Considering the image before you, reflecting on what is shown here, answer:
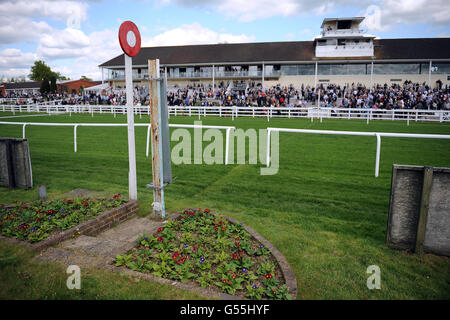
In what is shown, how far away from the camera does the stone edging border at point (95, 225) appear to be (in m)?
4.10

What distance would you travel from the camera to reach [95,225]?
15.4 ft

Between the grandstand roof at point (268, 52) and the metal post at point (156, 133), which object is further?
the grandstand roof at point (268, 52)

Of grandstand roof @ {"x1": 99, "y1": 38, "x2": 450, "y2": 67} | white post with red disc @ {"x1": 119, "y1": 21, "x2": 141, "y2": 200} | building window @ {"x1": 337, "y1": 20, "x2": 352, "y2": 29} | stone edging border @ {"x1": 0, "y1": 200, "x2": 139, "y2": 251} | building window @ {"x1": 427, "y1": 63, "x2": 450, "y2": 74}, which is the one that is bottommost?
stone edging border @ {"x1": 0, "y1": 200, "x2": 139, "y2": 251}

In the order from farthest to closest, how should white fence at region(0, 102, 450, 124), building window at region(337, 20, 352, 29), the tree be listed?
1. the tree
2. building window at region(337, 20, 352, 29)
3. white fence at region(0, 102, 450, 124)

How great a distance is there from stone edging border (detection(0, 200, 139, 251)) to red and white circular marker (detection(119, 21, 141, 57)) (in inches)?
98.3

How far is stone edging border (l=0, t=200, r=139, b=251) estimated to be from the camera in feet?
13.5

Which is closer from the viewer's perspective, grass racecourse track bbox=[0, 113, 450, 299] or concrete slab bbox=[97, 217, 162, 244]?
grass racecourse track bbox=[0, 113, 450, 299]

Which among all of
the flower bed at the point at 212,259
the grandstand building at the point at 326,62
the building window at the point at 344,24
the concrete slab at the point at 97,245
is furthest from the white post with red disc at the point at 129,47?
the building window at the point at 344,24

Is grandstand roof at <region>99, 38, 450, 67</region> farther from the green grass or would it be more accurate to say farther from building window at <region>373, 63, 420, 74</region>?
the green grass

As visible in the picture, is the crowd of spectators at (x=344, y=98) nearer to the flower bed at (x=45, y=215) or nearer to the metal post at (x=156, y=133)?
the metal post at (x=156, y=133)

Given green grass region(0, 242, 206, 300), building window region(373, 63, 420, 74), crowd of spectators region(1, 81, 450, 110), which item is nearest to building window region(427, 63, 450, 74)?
building window region(373, 63, 420, 74)

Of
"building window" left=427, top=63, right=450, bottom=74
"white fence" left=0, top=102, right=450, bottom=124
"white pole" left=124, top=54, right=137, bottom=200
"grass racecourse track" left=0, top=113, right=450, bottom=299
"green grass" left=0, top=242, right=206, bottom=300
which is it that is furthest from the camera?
"building window" left=427, top=63, right=450, bottom=74

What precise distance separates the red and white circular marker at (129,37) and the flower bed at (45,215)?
251cm

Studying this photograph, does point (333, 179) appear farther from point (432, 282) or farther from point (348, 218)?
point (432, 282)
